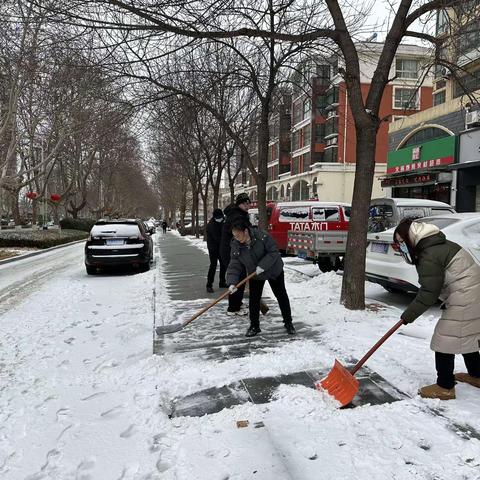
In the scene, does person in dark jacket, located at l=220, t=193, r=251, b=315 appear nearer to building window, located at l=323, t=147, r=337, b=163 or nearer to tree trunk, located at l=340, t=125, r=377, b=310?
tree trunk, located at l=340, t=125, r=377, b=310

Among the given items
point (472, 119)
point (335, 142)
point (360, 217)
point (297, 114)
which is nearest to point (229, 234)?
point (360, 217)

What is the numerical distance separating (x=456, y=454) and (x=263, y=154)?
8.73 meters

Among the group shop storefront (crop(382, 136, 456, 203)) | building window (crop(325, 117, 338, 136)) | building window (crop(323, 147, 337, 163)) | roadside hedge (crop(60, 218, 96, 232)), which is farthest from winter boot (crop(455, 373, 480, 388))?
building window (crop(323, 147, 337, 163))

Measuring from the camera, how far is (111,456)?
114 inches

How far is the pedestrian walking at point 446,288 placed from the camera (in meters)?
3.25

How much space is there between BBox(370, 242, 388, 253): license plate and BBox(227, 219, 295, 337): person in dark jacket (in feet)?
8.73

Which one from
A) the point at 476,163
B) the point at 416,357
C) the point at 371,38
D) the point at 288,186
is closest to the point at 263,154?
the point at 371,38

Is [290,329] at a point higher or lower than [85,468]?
higher

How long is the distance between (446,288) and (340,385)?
1.13 m

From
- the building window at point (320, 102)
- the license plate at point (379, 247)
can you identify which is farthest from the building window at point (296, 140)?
the license plate at point (379, 247)

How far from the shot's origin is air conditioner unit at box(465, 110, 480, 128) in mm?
19234

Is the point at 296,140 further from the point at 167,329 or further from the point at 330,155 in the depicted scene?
the point at 167,329

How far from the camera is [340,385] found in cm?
352

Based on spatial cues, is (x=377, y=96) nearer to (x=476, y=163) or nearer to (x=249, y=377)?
(x=249, y=377)
